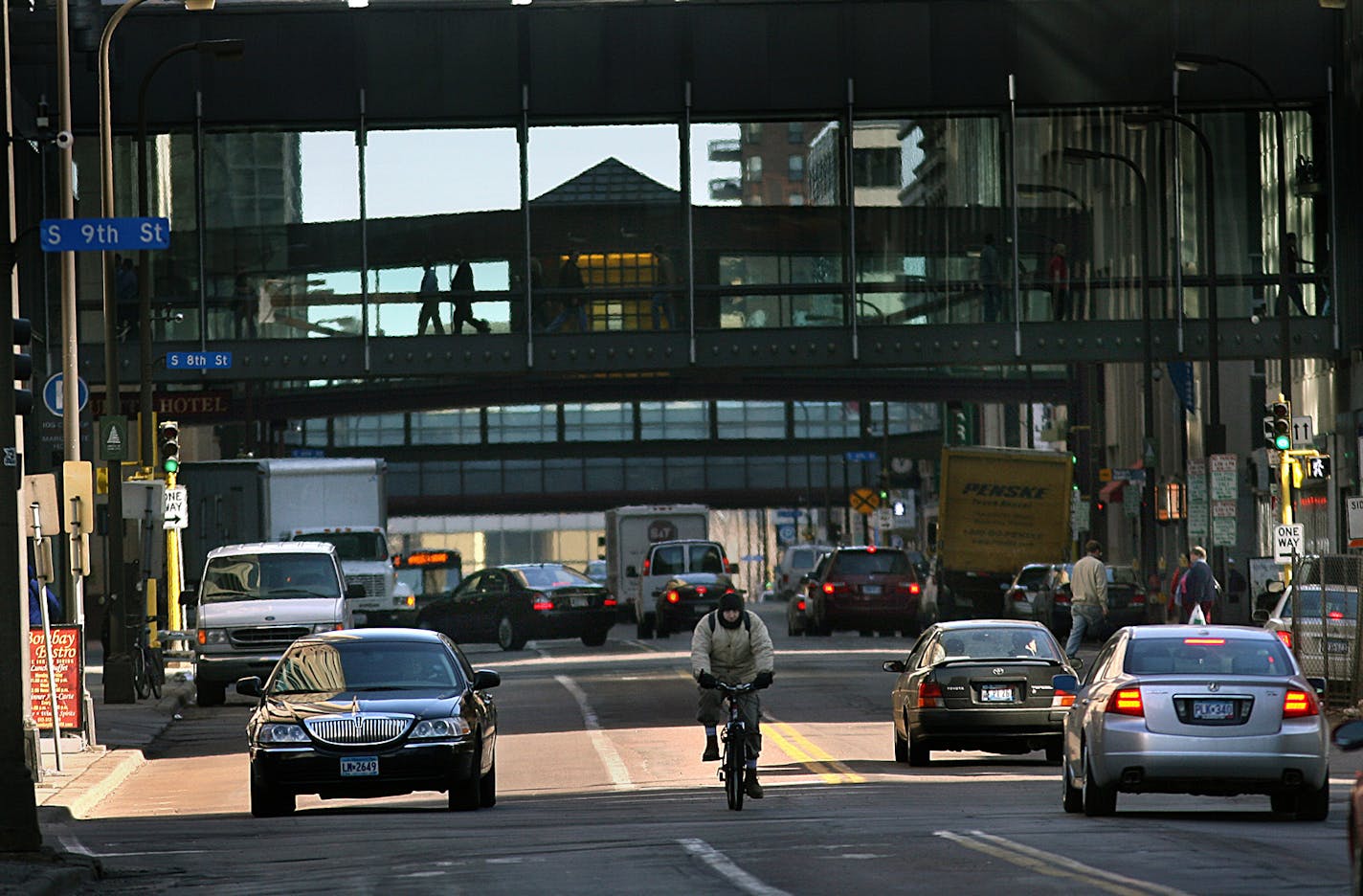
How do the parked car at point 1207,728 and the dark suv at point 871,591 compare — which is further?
the dark suv at point 871,591

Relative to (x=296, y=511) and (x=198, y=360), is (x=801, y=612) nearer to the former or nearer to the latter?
(x=296, y=511)

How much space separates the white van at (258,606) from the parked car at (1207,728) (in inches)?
747

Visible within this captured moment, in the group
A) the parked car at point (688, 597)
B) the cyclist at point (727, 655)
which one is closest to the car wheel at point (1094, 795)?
the cyclist at point (727, 655)

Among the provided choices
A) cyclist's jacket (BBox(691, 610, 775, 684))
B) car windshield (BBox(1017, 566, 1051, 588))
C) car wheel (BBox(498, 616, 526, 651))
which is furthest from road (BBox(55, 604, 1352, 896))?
car windshield (BBox(1017, 566, 1051, 588))

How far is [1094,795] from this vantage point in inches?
715

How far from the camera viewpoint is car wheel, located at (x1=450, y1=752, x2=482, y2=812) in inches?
782

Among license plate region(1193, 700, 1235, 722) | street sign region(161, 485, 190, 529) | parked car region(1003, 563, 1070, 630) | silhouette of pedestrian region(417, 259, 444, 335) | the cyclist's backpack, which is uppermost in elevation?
silhouette of pedestrian region(417, 259, 444, 335)

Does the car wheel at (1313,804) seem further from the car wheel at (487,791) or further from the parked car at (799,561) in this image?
the parked car at (799,561)

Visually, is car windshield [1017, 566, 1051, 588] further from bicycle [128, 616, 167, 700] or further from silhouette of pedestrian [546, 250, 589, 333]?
bicycle [128, 616, 167, 700]

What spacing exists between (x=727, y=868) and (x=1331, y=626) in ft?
58.7

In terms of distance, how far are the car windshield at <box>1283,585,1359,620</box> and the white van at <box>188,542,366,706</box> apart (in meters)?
12.9

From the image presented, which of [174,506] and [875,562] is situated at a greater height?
[174,506]

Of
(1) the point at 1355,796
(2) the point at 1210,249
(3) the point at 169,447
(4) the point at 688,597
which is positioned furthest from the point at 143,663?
(1) the point at 1355,796

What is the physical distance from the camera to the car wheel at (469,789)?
65.2 feet
